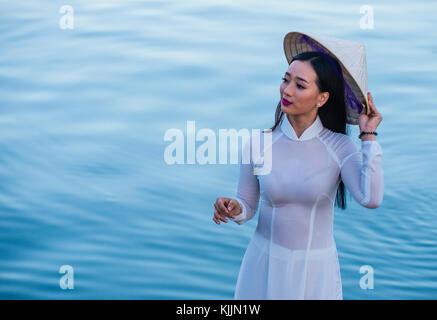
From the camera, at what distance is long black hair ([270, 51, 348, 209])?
1579 mm

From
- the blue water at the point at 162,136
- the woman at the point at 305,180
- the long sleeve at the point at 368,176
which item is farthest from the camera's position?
the blue water at the point at 162,136

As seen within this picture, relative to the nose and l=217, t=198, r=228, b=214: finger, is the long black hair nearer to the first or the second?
the nose

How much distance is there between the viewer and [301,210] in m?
1.58

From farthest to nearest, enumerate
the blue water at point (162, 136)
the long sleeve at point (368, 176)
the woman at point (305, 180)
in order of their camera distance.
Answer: the blue water at point (162, 136)
the woman at point (305, 180)
the long sleeve at point (368, 176)

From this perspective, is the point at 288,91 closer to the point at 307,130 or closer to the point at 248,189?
the point at 307,130

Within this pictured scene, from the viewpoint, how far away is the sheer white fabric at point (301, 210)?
1.57 metres

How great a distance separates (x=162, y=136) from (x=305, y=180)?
2484 millimetres

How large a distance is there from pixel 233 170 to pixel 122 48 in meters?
1.15

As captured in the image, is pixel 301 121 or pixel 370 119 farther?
pixel 301 121

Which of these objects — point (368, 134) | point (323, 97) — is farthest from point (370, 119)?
point (323, 97)

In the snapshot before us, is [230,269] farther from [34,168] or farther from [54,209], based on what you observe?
[34,168]

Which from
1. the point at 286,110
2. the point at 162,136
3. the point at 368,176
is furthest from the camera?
the point at 162,136

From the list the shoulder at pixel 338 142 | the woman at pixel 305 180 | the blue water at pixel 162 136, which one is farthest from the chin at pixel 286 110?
the blue water at pixel 162 136

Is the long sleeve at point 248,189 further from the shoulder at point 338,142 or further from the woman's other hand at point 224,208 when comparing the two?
the shoulder at point 338,142
